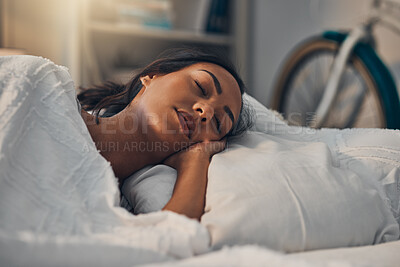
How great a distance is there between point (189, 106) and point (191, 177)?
164mm

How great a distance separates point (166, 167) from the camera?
0.74 metres

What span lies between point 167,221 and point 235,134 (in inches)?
15.6

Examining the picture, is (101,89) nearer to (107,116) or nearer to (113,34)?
(107,116)

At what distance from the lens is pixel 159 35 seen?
2.17 meters

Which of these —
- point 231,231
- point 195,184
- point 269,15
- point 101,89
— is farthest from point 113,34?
point 231,231

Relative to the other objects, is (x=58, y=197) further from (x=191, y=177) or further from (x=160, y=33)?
(x=160, y=33)

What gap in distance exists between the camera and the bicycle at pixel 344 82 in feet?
4.75

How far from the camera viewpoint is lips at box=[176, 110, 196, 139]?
741mm

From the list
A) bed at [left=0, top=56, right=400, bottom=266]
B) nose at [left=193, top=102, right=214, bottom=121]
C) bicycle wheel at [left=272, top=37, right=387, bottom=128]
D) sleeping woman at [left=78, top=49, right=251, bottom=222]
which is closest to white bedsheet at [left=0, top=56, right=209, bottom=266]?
bed at [left=0, top=56, right=400, bottom=266]

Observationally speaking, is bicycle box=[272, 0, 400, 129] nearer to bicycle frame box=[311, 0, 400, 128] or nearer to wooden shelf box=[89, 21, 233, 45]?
bicycle frame box=[311, 0, 400, 128]

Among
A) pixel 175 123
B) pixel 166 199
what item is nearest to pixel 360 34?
pixel 175 123

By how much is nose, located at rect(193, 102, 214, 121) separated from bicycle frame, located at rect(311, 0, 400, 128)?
102 cm

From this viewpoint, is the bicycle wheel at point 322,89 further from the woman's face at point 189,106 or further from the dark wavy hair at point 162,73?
the woman's face at point 189,106

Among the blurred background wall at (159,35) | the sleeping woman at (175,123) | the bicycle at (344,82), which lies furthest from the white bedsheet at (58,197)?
the blurred background wall at (159,35)
